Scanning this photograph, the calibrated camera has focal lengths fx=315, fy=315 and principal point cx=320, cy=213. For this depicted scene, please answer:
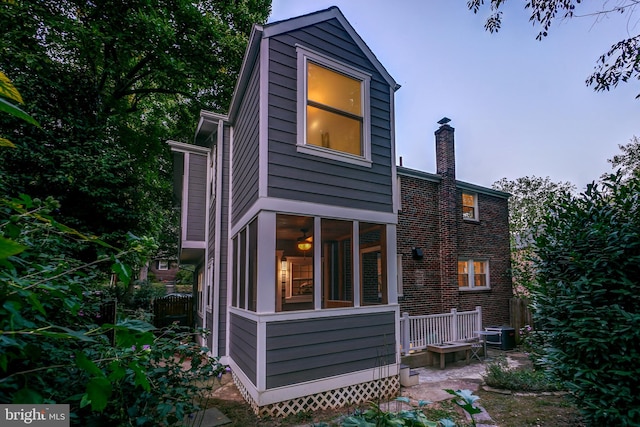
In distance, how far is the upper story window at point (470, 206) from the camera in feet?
38.7

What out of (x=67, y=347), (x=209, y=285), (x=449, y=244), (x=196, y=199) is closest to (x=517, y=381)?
(x=449, y=244)

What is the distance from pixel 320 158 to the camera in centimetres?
531

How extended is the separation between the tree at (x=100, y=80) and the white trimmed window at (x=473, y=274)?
1047cm

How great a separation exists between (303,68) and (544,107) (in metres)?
10.6

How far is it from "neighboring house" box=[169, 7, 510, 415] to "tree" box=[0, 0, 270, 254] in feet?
8.81

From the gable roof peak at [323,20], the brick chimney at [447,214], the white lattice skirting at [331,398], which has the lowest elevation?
the white lattice skirting at [331,398]

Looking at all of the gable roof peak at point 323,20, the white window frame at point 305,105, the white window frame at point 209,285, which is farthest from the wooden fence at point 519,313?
the white window frame at point 209,285

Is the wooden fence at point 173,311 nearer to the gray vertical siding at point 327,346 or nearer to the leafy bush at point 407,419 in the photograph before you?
the gray vertical siding at point 327,346

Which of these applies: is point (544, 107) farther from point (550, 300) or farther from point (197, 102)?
point (197, 102)

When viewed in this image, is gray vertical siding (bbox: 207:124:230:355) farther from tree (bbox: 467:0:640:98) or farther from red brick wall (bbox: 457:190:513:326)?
red brick wall (bbox: 457:190:513:326)

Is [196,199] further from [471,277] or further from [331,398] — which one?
[471,277]

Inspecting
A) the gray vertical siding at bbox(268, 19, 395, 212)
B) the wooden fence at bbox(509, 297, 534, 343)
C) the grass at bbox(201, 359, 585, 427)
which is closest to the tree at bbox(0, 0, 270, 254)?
the gray vertical siding at bbox(268, 19, 395, 212)

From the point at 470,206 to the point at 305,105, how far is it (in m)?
9.06

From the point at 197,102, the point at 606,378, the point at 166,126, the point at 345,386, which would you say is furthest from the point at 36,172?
the point at 606,378
